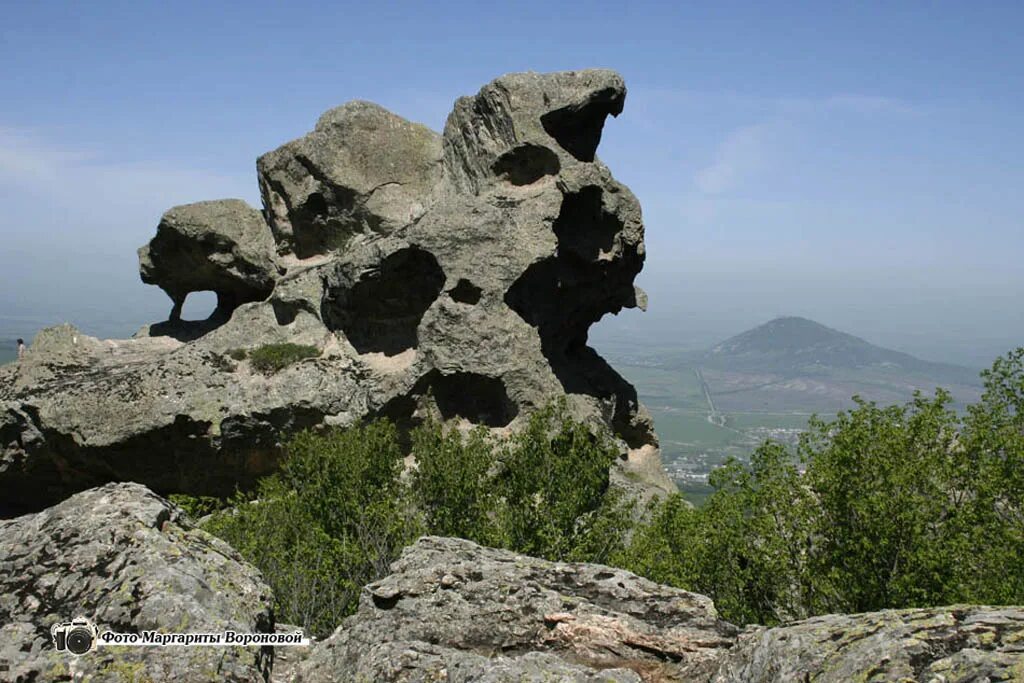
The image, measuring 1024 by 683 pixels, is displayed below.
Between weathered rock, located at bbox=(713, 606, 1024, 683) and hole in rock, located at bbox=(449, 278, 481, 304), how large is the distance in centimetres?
2650

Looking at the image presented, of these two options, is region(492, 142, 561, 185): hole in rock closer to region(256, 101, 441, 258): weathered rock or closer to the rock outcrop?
region(256, 101, 441, 258): weathered rock

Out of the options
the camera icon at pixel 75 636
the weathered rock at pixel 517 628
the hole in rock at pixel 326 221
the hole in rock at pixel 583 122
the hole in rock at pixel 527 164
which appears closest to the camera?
the camera icon at pixel 75 636

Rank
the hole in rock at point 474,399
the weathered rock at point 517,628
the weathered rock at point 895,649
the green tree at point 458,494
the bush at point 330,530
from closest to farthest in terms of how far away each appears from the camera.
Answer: the weathered rock at point 895,649
the weathered rock at point 517,628
the bush at point 330,530
the green tree at point 458,494
the hole in rock at point 474,399

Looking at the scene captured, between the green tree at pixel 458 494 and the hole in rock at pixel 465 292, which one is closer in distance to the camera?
the green tree at pixel 458 494

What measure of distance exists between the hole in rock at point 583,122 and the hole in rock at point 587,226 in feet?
7.90

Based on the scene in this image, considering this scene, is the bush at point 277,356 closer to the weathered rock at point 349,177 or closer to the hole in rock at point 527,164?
the weathered rock at point 349,177

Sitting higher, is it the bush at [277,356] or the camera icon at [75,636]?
the bush at [277,356]

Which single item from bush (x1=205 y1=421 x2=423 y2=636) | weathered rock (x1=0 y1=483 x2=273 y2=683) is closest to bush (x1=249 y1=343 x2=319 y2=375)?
bush (x1=205 y1=421 x2=423 y2=636)

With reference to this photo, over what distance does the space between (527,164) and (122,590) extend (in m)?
30.9

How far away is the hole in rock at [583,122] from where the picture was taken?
3884 centimetres

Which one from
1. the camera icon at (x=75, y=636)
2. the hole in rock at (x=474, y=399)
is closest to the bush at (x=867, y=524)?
the camera icon at (x=75, y=636)

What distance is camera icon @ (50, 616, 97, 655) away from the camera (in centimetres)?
951

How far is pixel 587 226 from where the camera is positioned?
40875 millimetres

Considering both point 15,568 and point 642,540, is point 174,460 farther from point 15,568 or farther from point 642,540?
point 15,568
